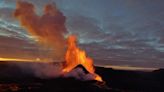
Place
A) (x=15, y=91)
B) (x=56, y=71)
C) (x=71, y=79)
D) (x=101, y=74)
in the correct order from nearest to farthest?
(x=15, y=91), (x=71, y=79), (x=56, y=71), (x=101, y=74)

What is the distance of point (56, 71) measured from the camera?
163750 mm

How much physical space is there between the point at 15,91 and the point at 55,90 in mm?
13270

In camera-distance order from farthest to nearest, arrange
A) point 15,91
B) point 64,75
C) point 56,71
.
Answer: point 56,71, point 64,75, point 15,91

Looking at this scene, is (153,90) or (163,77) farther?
(163,77)

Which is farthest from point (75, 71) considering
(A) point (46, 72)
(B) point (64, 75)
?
(A) point (46, 72)

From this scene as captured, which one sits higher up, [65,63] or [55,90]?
[65,63]

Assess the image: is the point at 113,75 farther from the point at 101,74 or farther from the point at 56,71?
the point at 56,71

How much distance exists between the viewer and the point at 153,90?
133 m

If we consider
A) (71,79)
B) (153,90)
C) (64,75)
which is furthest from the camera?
(64,75)

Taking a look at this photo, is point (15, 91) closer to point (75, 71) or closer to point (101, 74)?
point (75, 71)

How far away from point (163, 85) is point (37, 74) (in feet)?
221

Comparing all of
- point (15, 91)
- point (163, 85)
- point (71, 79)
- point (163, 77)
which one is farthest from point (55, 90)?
point (163, 77)

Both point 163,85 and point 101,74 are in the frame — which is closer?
point 163,85

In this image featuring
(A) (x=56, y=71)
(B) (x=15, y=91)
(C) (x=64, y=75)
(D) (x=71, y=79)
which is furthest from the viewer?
(A) (x=56, y=71)
